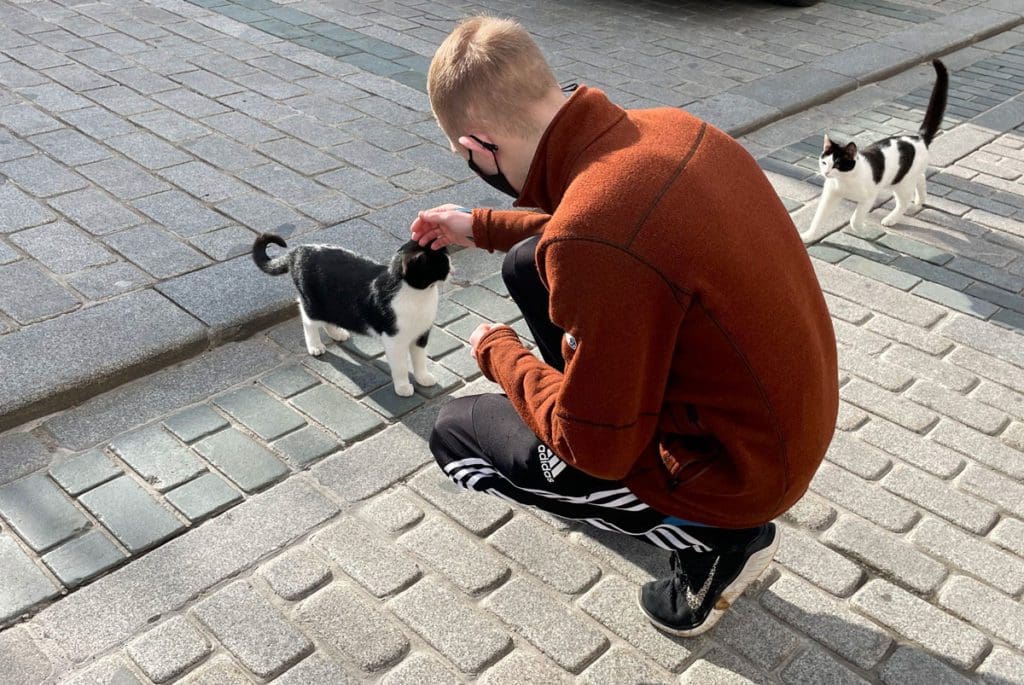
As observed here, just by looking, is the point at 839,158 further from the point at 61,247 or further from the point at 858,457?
the point at 61,247

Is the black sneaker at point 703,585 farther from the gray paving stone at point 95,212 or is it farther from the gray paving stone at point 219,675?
the gray paving stone at point 95,212

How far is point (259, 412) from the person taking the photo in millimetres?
3342

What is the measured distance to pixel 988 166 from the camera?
19.2 ft

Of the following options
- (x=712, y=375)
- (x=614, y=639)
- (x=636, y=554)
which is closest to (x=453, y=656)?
(x=614, y=639)

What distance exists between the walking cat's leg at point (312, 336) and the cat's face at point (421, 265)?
0.58 metres

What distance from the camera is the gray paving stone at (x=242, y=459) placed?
3023 mm

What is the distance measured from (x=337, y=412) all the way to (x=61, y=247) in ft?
6.03

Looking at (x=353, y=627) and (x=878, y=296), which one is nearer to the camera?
(x=353, y=627)

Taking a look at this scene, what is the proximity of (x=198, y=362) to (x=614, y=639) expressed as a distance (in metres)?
2.07

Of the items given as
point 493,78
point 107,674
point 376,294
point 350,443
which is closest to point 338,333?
point 376,294

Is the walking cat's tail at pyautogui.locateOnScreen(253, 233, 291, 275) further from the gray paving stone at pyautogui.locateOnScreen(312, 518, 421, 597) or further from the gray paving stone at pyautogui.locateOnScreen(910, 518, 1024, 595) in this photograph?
the gray paving stone at pyautogui.locateOnScreen(910, 518, 1024, 595)

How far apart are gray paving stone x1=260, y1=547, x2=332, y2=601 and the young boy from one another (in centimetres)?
70

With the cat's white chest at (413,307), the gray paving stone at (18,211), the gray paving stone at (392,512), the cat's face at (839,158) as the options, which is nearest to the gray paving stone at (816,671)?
the gray paving stone at (392,512)

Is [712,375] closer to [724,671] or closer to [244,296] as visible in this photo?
[724,671]
